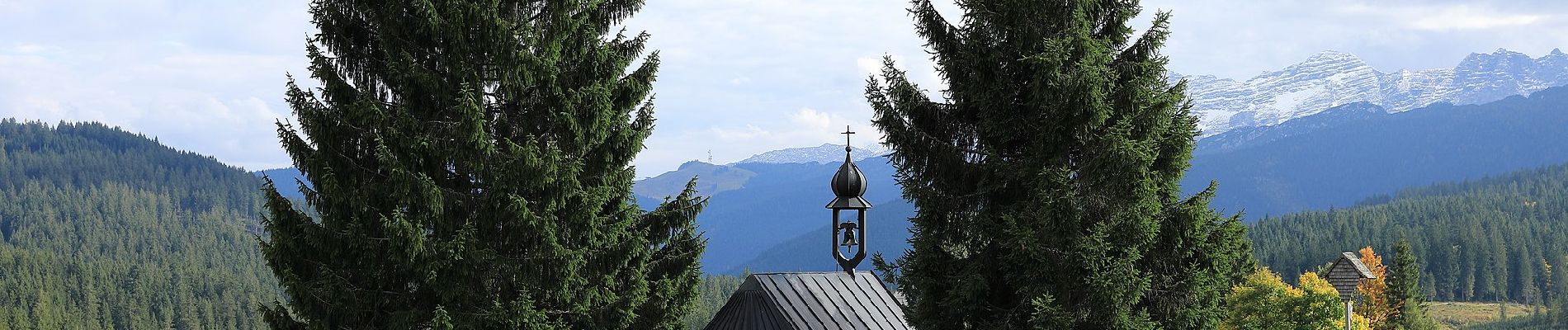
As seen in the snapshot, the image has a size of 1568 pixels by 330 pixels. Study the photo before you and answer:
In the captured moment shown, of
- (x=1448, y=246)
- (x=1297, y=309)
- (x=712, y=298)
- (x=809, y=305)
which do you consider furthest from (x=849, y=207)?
(x=1448, y=246)

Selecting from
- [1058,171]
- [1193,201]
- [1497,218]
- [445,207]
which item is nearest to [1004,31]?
[1058,171]

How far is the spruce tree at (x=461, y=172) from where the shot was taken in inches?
659

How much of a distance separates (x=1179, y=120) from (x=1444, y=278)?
484ft

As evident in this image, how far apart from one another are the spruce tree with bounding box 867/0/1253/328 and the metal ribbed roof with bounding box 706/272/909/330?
77.4 inches

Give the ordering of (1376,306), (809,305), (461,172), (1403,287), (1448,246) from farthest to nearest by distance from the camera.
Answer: (1448,246)
(1376,306)
(1403,287)
(809,305)
(461,172)

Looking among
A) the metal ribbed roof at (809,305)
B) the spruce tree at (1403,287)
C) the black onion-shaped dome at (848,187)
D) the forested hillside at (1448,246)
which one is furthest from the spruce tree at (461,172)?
the forested hillside at (1448,246)

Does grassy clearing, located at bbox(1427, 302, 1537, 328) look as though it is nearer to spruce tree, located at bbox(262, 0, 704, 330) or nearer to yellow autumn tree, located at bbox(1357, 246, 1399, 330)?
yellow autumn tree, located at bbox(1357, 246, 1399, 330)

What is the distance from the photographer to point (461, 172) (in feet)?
56.2

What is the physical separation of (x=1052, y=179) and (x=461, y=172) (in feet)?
23.0

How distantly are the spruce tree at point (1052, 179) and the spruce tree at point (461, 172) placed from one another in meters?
3.65

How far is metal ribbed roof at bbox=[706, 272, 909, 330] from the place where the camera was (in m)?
18.5

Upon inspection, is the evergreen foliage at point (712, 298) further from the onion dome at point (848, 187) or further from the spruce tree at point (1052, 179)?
the spruce tree at point (1052, 179)

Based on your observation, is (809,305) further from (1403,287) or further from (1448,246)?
(1448,246)

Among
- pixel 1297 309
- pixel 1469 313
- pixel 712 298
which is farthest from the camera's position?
pixel 712 298
